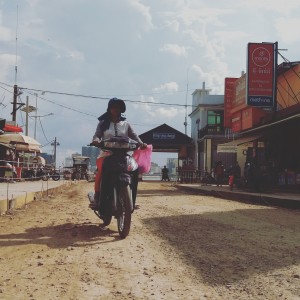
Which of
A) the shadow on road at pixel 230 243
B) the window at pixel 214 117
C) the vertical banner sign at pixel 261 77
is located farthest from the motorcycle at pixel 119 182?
the window at pixel 214 117

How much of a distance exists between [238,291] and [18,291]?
1624mm

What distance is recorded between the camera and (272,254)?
426 centimetres

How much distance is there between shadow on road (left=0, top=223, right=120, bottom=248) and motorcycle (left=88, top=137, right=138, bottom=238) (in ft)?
0.97

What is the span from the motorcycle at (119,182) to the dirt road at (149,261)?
306 millimetres

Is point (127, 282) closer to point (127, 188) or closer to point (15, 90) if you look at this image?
point (127, 188)

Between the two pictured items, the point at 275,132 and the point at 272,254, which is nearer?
the point at 272,254

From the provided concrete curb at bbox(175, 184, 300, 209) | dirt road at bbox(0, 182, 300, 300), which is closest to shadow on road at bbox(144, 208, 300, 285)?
dirt road at bbox(0, 182, 300, 300)

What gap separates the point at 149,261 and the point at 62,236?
1.74 metres

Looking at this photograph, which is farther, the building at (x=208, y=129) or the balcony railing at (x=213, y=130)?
the balcony railing at (x=213, y=130)

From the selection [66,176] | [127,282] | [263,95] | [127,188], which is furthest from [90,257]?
[66,176]

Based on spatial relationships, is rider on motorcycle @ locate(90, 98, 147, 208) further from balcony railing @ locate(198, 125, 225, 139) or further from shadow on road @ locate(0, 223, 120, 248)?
balcony railing @ locate(198, 125, 225, 139)

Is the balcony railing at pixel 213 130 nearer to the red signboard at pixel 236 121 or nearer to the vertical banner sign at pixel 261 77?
the red signboard at pixel 236 121

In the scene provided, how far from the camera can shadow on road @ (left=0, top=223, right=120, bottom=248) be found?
15.6ft

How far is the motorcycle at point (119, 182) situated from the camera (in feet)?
17.0
